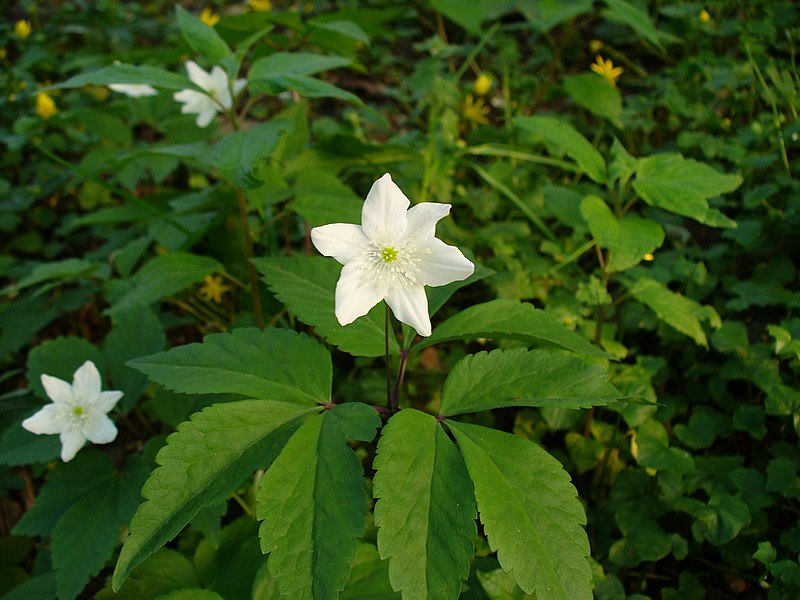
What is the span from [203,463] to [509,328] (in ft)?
2.43

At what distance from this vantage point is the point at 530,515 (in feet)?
3.67

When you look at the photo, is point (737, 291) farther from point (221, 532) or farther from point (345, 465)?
point (221, 532)

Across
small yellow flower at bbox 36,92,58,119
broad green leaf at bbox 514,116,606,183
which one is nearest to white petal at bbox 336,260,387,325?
broad green leaf at bbox 514,116,606,183

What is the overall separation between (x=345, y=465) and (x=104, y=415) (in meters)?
0.91

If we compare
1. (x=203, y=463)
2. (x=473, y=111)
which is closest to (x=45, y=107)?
(x=473, y=111)

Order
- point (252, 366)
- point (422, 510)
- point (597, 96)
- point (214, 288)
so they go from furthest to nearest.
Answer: point (597, 96), point (214, 288), point (252, 366), point (422, 510)

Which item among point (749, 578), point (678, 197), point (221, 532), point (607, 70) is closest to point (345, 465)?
point (221, 532)

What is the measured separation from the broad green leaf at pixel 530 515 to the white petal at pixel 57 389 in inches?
47.2

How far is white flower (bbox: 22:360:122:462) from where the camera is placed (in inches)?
64.6

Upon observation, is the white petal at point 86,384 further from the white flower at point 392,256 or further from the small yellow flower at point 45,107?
the small yellow flower at point 45,107

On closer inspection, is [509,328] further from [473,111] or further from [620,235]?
[473,111]

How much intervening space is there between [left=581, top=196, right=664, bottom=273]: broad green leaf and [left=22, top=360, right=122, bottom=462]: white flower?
1.51m

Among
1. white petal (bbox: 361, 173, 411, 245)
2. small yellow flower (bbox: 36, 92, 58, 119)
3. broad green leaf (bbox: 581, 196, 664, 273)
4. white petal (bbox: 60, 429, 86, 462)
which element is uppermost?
white petal (bbox: 361, 173, 411, 245)

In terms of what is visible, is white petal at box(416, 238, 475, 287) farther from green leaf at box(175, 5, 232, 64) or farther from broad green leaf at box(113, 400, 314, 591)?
green leaf at box(175, 5, 232, 64)
